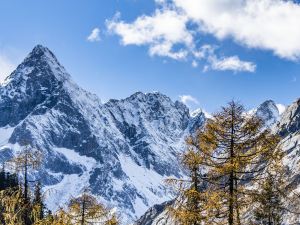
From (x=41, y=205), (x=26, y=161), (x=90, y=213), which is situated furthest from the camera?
(x=90, y=213)

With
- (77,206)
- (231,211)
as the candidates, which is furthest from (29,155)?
(231,211)

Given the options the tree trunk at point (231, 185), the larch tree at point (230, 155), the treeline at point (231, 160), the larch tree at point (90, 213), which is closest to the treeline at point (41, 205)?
the larch tree at point (90, 213)

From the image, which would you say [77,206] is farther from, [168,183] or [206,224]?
[206,224]

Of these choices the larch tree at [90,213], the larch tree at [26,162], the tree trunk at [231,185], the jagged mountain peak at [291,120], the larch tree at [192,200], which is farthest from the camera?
the jagged mountain peak at [291,120]

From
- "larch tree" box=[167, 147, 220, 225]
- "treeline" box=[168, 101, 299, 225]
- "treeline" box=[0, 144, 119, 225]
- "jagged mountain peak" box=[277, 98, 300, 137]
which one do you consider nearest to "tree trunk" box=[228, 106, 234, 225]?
"treeline" box=[168, 101, 299, 225]

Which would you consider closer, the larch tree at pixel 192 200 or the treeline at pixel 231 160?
the treeline at pixel 231 160

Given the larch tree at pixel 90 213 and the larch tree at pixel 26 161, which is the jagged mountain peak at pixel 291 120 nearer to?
the larch tree at pixel 90 213

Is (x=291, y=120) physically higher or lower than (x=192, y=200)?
higher

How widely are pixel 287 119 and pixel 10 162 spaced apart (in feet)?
568

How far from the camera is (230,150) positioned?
20.0 metres

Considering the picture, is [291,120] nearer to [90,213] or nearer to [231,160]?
[90,213]

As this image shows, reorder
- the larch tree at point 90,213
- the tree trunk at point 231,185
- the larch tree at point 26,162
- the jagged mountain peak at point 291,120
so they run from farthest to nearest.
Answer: the jagged mountain peak at point 291,120 → the larch tree at point 90,213 → the larch tree at point 26,162 → the tree trunk at point 231,185

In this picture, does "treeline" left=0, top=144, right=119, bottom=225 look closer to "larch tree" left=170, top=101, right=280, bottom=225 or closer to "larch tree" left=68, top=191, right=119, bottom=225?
"larch tree" left=68, top=191, right=119, bottom=225

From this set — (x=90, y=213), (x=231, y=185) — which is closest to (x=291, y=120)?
(x=90, y=213)
